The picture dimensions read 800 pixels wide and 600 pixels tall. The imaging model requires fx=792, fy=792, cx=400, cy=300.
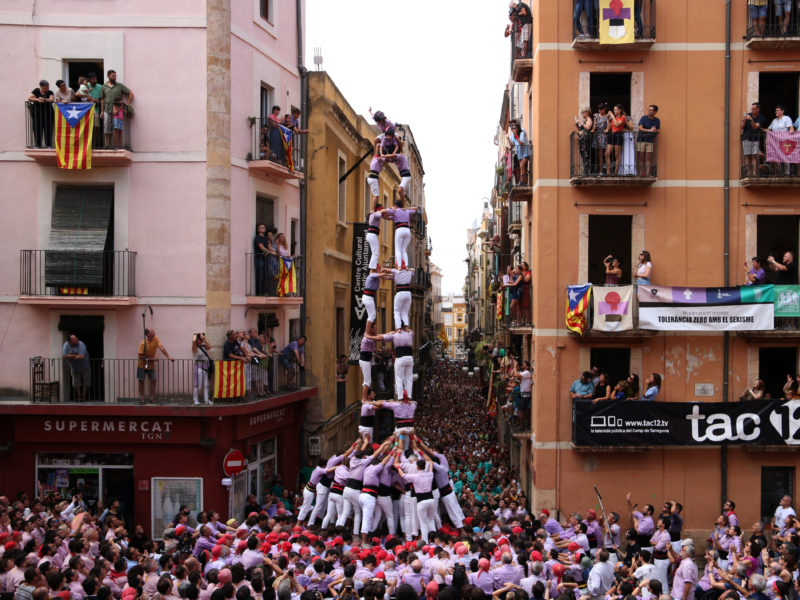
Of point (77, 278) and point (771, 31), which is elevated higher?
point (771, 31)

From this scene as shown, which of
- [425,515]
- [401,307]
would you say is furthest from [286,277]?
[425,515]

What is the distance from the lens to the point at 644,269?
1995 centimetres

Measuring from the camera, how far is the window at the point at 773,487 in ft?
66.7

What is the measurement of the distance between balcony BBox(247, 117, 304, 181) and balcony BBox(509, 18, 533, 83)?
22.1 feet

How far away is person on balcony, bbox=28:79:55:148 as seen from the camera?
1995cm

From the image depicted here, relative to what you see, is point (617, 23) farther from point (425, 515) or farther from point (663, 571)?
point (663, 571)

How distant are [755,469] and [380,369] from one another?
11259 mm

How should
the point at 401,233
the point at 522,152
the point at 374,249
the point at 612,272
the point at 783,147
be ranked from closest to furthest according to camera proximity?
the point at 401,233
the point at 374,249
the point at 783,147
the point at 612,272
the point at 522,152

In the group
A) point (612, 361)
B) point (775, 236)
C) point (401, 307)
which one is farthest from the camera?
point (775, 236)

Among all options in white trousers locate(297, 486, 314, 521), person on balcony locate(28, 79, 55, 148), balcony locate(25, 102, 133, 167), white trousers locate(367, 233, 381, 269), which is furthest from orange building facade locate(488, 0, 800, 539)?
person on balcony locate(28, 79, 55, 148)

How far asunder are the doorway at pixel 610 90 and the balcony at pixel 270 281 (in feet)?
32.0

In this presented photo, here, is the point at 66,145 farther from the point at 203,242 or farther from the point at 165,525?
the point at 165,525

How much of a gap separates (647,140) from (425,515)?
10820mm

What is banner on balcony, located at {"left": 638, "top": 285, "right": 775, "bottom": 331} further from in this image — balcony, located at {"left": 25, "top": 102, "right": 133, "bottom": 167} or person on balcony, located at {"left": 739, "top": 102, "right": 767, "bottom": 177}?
balcony, located at {"left": 25, "top": 102, "right": 133, "bottom": 167}
